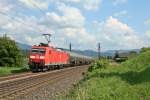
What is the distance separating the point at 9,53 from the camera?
2507 inches

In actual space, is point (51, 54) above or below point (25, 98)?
above

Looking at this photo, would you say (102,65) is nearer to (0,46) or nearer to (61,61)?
(61,61)

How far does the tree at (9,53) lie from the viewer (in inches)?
2482

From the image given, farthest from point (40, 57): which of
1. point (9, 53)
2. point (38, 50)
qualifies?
point (9, 53)

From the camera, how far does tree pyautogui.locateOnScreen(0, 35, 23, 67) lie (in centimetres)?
6303

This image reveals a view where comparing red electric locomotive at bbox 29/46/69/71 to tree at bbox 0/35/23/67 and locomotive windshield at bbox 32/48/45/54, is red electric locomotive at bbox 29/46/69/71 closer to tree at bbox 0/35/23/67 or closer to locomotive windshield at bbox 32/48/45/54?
locomotive windshield at bbox 32/48/45/54

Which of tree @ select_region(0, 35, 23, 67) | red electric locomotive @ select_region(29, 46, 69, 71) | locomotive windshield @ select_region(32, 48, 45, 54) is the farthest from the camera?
tree @ select_region(0, 35, 23, 67)

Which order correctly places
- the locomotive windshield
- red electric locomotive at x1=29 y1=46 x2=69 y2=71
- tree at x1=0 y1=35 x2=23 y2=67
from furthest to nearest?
tree at x1=0 y1=35 x2=23 y2=67, the locomotive windshield, red electric locomotive at x1=29 y1=46 x2=69 y2=71

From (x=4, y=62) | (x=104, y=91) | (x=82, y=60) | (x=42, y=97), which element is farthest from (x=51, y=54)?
(x=82, y=60)

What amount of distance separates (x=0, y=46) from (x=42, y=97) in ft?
141

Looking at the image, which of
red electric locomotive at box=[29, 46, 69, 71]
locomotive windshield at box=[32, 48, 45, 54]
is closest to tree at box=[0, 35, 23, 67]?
red electric locomotive at box=[29, 46, 69, 71]

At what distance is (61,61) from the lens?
204ft

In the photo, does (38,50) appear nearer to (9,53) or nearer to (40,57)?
(40,57)

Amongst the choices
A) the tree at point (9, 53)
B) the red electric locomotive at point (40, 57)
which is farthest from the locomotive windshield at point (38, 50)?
the tree at point (9, 53)
